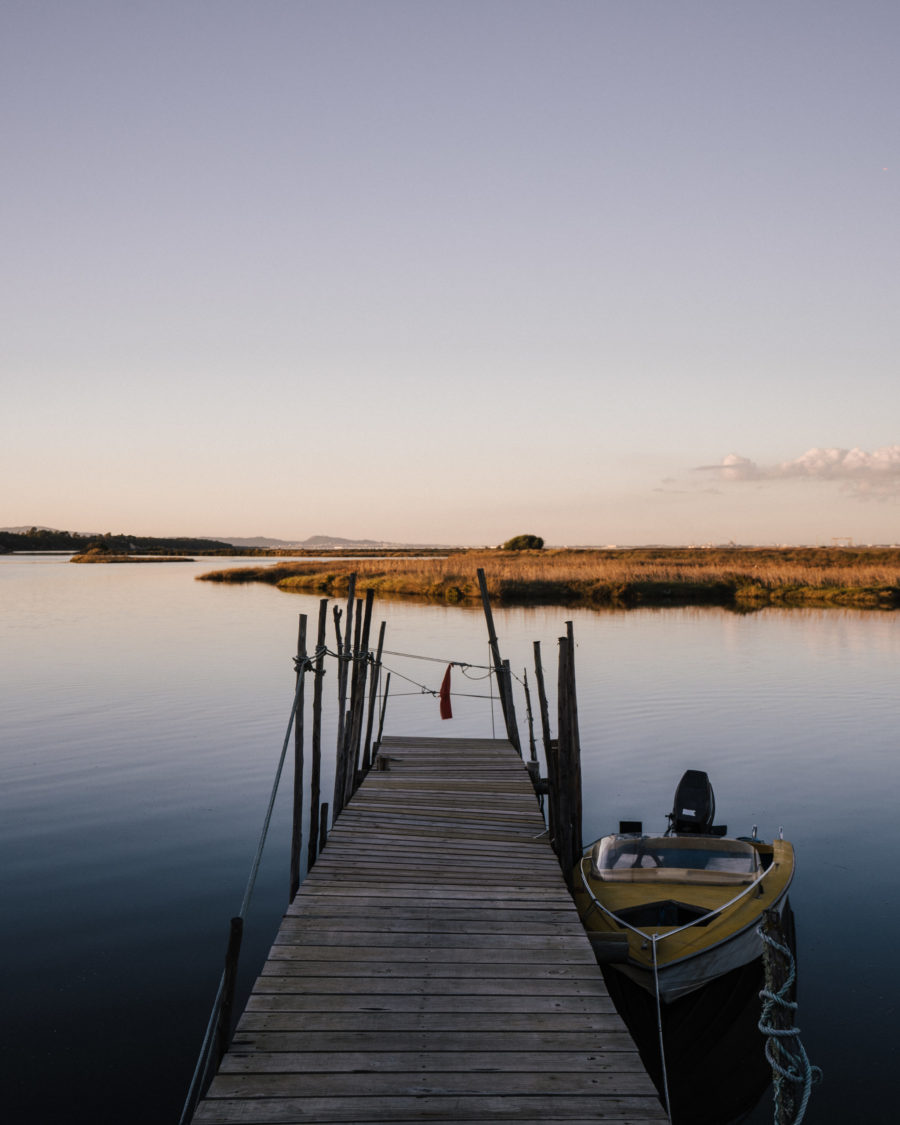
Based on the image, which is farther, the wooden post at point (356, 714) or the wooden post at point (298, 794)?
the wooden post at point (356, 714)

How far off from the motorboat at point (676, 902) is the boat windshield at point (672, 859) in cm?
1

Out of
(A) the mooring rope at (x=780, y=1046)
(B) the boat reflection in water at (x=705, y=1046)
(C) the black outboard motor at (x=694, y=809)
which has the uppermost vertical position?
(A) the mooring rope at (x=780, y=1046)

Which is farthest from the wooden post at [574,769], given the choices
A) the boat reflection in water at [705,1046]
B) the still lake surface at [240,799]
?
the boat reflection in water at [705,1046]

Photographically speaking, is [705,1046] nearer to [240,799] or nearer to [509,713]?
[509,713]

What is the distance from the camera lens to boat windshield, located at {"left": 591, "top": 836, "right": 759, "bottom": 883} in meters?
10.5

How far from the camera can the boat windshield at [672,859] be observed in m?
10.5

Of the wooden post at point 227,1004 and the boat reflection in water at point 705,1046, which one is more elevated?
the wooden post at point 227,1004

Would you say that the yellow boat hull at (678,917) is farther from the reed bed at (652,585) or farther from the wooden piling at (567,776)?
the reed bed at (652,585)

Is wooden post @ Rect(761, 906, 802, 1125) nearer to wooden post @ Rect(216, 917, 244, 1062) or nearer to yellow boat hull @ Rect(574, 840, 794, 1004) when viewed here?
yellow boat hull @ Rect(574, 840, 794, 1004)

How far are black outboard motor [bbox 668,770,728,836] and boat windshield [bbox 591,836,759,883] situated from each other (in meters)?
2.08

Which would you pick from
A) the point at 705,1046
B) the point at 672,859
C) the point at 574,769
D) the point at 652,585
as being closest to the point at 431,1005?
the point at 705,1046

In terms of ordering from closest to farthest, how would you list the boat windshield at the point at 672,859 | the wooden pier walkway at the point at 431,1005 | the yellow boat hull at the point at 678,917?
1. the wooden pier walkway at the point at 431,1005
2. the yellow boat hull at the point at 678,917
3. the boat windshield at the point at 672,859

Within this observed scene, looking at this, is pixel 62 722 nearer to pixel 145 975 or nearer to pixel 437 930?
pixel 145 975

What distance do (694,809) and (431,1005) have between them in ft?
24.6
